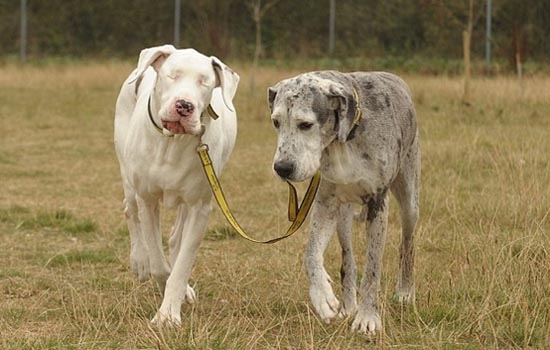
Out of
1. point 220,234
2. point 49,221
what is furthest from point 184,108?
point 49,221

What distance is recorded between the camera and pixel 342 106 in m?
5.18

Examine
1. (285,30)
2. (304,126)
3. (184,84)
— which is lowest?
(285,30)

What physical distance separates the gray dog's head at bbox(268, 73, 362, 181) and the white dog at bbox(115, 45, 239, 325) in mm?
553

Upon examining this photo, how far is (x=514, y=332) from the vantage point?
5.29 meters

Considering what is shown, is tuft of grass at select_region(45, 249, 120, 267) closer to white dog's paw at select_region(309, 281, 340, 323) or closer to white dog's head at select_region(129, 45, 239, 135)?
white dog's head at select_region(129, 45, 239, 135)

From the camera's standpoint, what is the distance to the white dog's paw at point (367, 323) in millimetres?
5426

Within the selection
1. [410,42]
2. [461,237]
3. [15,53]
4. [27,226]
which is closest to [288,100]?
[461,237]

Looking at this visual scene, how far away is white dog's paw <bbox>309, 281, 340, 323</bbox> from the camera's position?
17.2ft

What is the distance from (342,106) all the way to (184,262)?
4.18 ft

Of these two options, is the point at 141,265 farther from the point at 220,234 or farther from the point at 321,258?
the point at 220,234

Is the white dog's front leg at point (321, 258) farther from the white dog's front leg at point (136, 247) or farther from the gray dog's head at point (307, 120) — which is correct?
→ the white dog's front leg at point (136, 247)

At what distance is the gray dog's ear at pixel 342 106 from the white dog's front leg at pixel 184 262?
1.07 m

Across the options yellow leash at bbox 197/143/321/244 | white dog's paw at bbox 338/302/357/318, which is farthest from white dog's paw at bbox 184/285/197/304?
white dog's paw at bbox 338/302/357/318

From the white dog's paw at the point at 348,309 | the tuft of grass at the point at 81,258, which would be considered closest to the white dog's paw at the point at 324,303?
the white dog's paw at the point at 348,309
